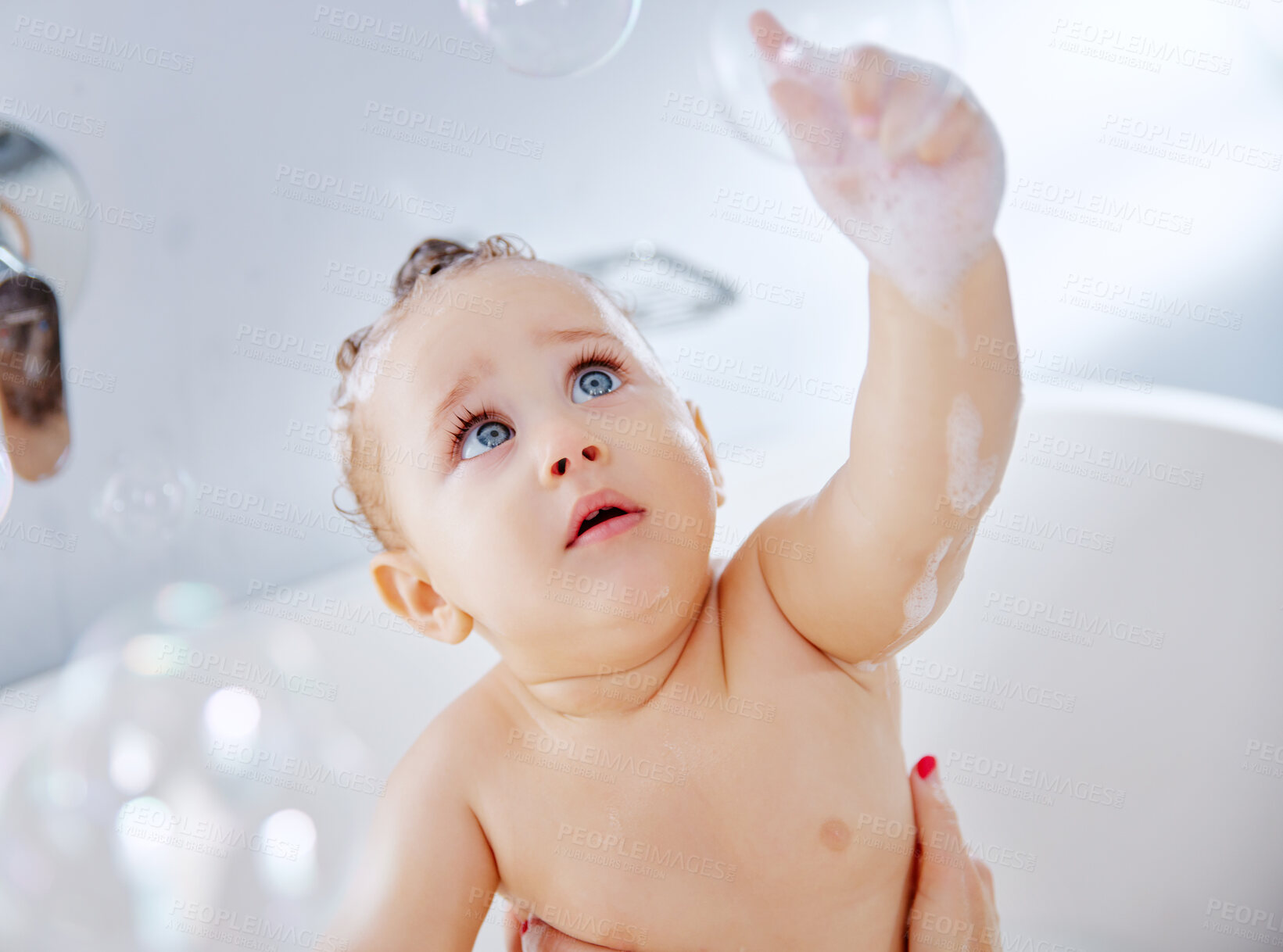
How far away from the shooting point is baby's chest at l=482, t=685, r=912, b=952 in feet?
2.56

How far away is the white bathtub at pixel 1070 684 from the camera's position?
1.17 m

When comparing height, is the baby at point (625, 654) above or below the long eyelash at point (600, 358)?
below

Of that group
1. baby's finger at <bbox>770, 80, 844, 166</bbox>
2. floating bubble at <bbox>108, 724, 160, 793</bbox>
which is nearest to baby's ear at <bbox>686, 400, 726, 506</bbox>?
baby's finger at <bbox>770, 80, 844, 166</bbox>

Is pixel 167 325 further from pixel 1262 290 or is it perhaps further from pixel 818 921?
pixel 1262 290

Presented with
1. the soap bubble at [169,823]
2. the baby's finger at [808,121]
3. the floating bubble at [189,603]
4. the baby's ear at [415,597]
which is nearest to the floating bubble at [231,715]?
the soap bubble at [169,823]

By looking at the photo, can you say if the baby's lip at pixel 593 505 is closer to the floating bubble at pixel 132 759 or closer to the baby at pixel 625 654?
the baby at pixel 625 654

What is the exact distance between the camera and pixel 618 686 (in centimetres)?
81

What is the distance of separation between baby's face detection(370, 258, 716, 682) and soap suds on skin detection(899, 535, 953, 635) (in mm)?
155

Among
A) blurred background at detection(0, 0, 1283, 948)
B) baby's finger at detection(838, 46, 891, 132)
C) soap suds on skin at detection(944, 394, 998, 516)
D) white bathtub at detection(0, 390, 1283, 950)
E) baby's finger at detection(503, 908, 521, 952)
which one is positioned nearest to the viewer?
baby's finger at detection(838, 46, 891, 132)

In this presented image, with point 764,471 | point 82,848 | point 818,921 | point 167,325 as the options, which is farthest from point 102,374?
point 818,921

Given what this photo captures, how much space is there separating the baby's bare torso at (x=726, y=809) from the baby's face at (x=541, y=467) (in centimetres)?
6

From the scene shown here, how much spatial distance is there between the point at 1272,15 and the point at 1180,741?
4.33 feet

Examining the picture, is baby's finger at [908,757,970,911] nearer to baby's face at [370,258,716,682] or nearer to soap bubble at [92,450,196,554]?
baby's face at [370,258,716,682]

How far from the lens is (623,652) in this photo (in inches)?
30.6
